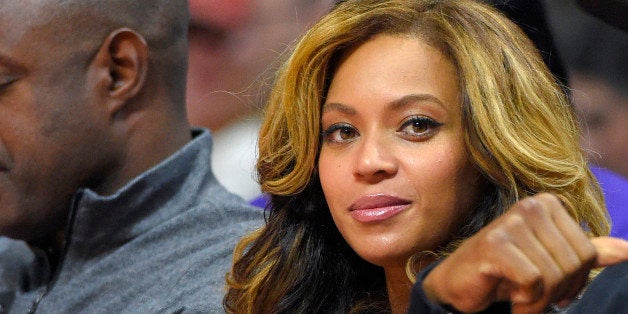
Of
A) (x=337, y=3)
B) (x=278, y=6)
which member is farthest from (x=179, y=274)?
(x=278, y=6)

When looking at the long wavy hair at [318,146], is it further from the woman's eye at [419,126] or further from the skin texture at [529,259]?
the skin texture at [529,259]

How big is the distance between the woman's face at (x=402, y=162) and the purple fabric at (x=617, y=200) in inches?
32.1

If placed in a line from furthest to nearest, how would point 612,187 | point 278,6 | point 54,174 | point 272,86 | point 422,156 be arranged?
point 278,6 → point 612,187 → point 54,174 → point 272,86 → point 422,156

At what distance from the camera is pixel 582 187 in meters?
1.72

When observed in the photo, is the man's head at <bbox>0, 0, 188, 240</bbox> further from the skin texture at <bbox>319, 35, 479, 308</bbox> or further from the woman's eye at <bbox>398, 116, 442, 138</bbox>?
the woman's eye at <bbox>398, 116, 442, 138</bbox>

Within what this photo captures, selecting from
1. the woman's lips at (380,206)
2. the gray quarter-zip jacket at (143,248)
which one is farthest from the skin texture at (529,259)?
the gray quarter-zip jacket at (143,248)

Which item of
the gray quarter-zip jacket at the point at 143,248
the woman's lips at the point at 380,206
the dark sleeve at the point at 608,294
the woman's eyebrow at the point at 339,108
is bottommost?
the gray quarter-zip jacket at the point at 143,248

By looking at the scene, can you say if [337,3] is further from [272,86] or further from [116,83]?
[116,83]

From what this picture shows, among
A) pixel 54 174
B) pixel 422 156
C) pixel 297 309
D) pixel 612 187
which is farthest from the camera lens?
pixel 612 187

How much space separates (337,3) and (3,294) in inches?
36.9

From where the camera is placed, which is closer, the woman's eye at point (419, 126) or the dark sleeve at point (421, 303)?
the dark sleeve at point (421, 303)

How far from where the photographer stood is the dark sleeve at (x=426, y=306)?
52.5 inches

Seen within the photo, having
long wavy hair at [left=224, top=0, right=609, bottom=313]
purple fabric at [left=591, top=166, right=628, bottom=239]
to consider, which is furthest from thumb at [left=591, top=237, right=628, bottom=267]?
purple fabric at [left=591, top=166, right=628, bottom=239]

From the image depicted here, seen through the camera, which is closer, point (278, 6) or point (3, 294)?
point (3, 294)
